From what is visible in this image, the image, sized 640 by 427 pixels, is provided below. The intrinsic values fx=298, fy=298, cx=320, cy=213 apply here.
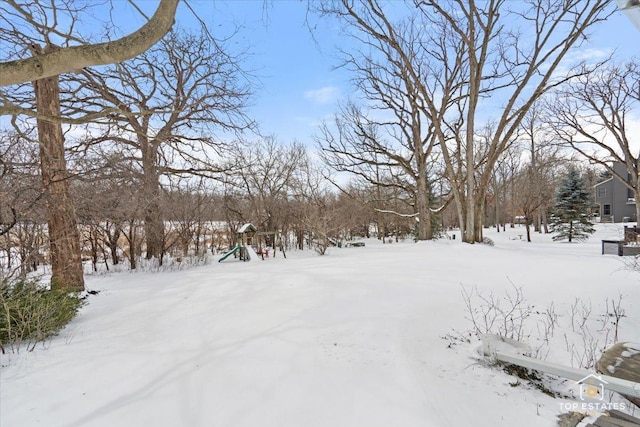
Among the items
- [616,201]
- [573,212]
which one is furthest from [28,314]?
[616,201]

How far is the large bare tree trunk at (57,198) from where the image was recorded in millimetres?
5086

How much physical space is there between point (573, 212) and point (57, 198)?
27055mm

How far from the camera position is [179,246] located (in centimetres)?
1134

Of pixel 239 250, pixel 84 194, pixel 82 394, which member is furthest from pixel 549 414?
pixel 239 250

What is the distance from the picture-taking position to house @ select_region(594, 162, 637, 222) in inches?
1252

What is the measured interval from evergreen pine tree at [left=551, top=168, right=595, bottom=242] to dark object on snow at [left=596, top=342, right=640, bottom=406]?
2184 cm

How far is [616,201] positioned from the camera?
32.7 meters

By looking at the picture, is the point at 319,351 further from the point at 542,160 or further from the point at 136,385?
the point at 542,160

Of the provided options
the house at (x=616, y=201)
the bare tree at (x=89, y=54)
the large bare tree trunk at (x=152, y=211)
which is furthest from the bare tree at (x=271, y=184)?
the house at (x=616, y=201)

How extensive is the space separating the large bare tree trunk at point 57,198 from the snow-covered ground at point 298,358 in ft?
3.14

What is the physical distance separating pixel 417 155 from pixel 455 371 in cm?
1415

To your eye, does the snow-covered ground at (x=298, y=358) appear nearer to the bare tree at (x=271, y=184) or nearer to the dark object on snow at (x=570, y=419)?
the dark object on snow at (x=570, y=419)

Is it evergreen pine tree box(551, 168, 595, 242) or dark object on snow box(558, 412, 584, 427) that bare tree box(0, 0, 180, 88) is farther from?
evergreen pine tree box(551, 168, 595, 242)

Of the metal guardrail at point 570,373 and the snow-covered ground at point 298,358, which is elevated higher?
the metal guardrail at point 570,373
